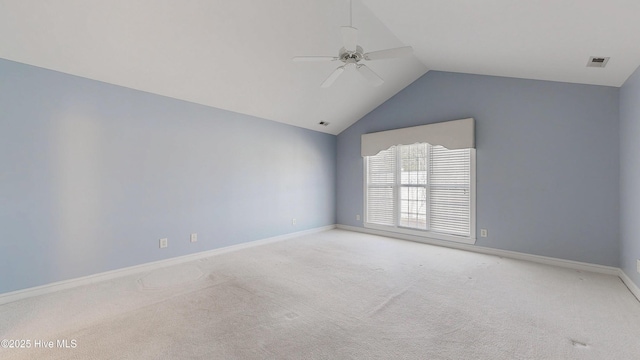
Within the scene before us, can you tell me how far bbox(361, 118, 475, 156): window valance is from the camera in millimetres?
4172

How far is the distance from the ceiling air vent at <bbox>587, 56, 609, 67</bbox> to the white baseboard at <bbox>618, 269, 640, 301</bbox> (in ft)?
7.73

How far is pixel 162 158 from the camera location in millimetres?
3498

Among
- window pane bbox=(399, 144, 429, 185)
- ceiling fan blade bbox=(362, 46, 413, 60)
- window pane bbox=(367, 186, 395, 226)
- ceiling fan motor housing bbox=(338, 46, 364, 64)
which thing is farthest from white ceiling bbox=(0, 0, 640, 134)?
window pane bbox=(367, 186, 395, 226)

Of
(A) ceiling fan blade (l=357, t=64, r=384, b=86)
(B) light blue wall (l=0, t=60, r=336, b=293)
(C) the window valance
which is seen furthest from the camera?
(C) the window valance

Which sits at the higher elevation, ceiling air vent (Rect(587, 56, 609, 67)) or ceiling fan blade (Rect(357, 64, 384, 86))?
ceiling air vent (Rect(587, 56, 609, 67))

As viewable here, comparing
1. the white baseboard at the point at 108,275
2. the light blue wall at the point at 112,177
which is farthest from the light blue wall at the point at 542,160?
the white baseboard at the point at 108,275

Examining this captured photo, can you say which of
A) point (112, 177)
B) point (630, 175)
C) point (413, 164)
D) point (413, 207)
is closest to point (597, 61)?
point (630, 175)

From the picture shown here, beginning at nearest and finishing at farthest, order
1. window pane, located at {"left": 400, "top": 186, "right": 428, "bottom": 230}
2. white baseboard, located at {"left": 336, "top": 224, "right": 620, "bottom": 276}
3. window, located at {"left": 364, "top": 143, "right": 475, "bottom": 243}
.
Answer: white baseboard, located at {"left": 336, "top": 224, "right": 620, "bottom": 276}
window, located at {"left": 364, "top": 143, "right": 475, "bottom": 243}
window pane, located at {"left": 400, "top": 186, "right": 428, "bottom": 230}

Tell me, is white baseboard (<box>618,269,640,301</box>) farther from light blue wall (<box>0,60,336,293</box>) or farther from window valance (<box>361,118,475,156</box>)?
light blue wall (<box>0,60,336,293</box>)

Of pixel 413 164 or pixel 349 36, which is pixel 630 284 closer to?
pixel 413 164

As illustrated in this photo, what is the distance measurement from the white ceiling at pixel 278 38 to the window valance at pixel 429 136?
0.91 m

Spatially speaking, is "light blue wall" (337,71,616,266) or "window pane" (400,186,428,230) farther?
"window pane" (400,186,428,230)

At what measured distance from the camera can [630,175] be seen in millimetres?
2799

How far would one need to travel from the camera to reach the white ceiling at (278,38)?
2.22 meters
